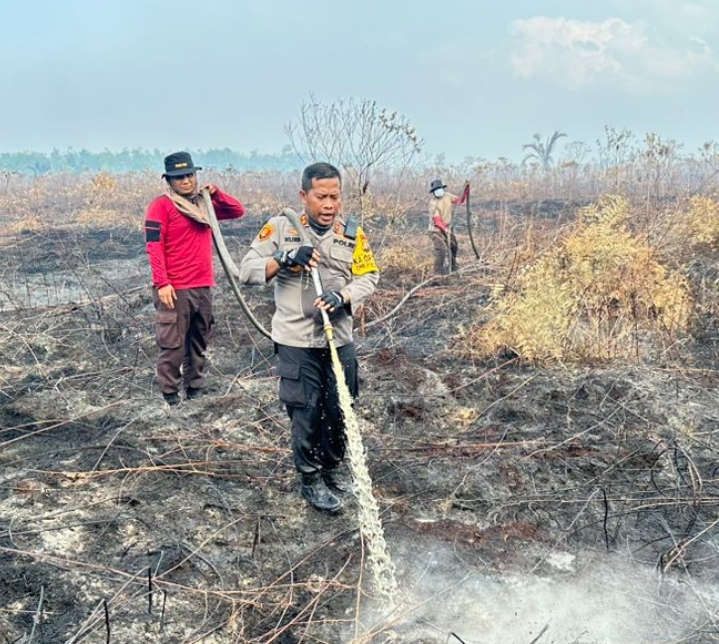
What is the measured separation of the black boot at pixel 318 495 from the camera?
2938mm

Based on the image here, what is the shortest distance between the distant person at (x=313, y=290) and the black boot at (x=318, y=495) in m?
0.08

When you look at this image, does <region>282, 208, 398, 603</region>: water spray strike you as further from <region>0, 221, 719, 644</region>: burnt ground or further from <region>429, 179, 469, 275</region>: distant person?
<region>429, 179, 469, 275</region>: distant person

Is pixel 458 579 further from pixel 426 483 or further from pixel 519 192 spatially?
pixel 519 192

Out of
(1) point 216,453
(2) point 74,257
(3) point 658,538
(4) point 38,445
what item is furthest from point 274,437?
(2) point 74,257

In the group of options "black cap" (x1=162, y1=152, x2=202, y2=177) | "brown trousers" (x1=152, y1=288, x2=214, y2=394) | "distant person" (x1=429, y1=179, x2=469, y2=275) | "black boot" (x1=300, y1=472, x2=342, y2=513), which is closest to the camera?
"black boot" (x1=300, y1=472, x2=342, y2=513)

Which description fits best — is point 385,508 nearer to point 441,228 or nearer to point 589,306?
point 589,306

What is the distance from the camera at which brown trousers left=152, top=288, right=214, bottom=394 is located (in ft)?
12.9

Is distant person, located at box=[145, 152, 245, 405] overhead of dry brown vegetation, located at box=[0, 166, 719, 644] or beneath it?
overhead

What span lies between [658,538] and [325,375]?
1702 millimetres

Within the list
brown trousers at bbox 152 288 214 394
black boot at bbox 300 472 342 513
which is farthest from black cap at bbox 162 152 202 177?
black boot at bbox 300 472 342 513

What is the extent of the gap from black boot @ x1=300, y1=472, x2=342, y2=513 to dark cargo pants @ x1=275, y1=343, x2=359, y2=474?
5cm

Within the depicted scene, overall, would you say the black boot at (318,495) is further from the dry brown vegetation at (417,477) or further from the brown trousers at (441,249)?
the brown trousers at (441,249)

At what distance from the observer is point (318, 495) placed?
296 centimetres

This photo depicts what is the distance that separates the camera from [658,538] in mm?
2756
